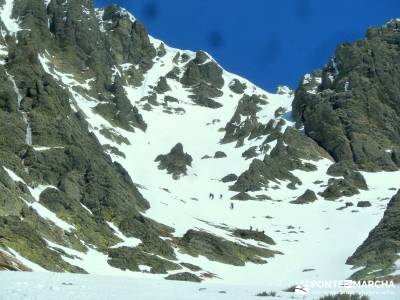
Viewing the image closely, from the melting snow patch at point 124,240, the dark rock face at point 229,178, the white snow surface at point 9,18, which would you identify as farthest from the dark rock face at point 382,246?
the white snow surface at point 9,18

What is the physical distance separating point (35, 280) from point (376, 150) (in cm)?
13399

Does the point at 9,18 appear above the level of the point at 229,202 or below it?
above

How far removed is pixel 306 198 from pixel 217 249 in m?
45.9

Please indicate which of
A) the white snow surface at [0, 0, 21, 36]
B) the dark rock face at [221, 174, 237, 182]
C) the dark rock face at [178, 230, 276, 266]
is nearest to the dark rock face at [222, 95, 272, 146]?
the dark rock face at [221, 174, 237, 182]

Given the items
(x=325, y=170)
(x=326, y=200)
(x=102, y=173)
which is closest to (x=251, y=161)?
(x=325, y=170)

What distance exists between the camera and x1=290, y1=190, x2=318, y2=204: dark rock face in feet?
392

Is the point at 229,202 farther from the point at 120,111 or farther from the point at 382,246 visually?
the point at 382,246

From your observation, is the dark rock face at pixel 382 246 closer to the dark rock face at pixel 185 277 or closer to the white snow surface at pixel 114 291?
the dark rock face at pixel 185 277

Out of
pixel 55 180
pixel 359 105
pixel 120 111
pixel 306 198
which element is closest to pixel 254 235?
pixel 306 198

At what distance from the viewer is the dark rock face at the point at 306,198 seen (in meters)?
119

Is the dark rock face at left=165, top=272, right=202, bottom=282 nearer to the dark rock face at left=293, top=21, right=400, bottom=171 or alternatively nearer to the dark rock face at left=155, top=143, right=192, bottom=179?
the dark rock face at left=155, top=143, right=192, bottom=179

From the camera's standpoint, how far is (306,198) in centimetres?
11994

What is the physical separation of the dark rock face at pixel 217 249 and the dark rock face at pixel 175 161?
57259 millimetres

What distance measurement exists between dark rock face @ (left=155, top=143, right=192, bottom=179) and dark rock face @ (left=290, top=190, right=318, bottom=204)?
99.3 ft
